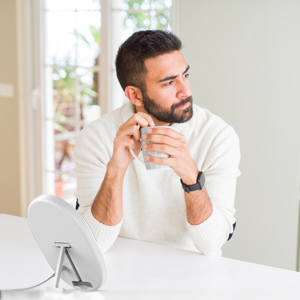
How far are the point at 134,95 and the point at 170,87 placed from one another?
0.17m

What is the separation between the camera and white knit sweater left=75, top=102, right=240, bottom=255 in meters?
1.49

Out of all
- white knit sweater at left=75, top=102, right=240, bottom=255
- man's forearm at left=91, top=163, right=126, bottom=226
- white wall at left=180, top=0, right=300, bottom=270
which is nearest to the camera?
man's forearm at left=91, top=163, right=126, bottom=226

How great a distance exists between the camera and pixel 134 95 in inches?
63.0

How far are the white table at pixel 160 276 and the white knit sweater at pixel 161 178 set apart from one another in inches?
11.4

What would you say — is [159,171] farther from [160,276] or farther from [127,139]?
[160,276]

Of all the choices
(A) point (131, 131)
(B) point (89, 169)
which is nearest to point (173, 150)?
(A) point (131, 131)

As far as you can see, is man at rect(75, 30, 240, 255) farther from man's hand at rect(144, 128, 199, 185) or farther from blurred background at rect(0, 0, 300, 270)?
blurred background at rect(0, 0, 300, 270)

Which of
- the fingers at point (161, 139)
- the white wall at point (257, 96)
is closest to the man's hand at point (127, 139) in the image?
the fingers at point (161, 139)

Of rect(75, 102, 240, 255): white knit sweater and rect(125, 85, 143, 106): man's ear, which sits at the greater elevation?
rect(125, 85, 143, 106): man's ear

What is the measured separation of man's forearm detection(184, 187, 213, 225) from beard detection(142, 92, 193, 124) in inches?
12.8

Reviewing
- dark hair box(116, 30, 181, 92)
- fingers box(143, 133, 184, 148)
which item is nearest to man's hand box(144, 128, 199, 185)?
fingers box(143, 133, 184, 148)

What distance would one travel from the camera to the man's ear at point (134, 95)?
159 centimetres

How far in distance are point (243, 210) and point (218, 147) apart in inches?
34.7

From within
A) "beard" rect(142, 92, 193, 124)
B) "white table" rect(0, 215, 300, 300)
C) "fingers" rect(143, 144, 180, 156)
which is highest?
"beard" rect(142, 92, 193, 124)
